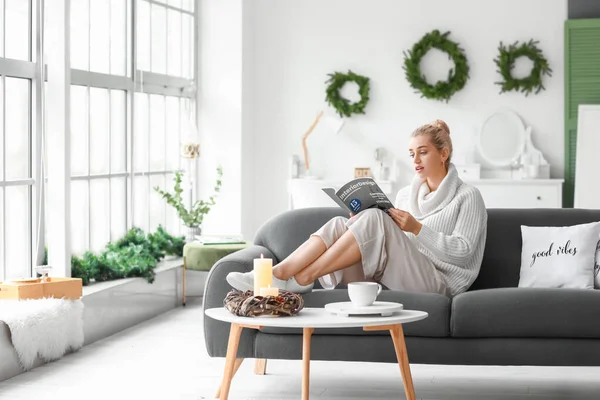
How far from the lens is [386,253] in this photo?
12.7ft

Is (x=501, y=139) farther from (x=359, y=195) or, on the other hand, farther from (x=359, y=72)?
(x=359, y=195)

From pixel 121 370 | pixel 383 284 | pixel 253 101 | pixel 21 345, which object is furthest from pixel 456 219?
pixel 253 101

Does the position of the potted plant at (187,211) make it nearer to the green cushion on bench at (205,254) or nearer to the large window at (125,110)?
the large window at (125,110)

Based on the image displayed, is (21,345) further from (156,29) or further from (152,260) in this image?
(156,29)

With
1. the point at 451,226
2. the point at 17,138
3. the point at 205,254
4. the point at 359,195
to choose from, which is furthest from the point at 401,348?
the point at 205,254

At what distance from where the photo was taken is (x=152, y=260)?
5906 millimetres

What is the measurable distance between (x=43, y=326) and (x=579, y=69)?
15.7 feet

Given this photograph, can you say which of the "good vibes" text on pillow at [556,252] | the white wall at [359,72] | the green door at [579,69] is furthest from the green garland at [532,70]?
the "good vibes" text on pillow at [556,252]

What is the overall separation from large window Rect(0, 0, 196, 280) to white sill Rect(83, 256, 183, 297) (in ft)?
1.01

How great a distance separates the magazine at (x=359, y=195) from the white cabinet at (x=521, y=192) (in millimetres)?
3554

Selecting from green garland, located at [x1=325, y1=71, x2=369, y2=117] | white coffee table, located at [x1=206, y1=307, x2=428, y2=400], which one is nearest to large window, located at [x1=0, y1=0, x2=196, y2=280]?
green garland, located at [x1=325, y1=71, x2=369, y2=117]

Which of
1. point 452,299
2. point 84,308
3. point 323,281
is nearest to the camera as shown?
point 452,299

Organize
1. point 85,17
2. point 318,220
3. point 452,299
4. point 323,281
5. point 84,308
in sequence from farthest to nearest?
point 85,17 → point 84,308 → point 318,220 → point 323,281 → point 452,299

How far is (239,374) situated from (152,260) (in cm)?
183
